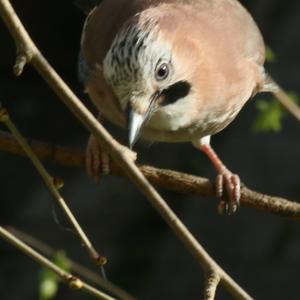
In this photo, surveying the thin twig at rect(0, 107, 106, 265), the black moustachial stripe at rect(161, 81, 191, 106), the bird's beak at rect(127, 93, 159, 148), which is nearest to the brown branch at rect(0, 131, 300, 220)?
the bird's beak at rect(127, 93, 159, 148)

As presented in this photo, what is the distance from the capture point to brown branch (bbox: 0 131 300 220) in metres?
2.54

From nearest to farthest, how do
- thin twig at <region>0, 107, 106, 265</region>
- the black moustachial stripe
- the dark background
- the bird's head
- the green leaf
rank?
thin twig at <region>0, 107, 106, 265</region> < the bird's head < the black moustachial stripe < the green leaf < the dark background

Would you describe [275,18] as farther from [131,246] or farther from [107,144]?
[107,144]

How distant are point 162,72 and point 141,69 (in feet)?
0.34

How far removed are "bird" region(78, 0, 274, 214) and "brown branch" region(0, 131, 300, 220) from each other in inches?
5.1

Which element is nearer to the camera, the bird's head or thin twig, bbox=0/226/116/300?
thin twig, bbox=0/226/116/300

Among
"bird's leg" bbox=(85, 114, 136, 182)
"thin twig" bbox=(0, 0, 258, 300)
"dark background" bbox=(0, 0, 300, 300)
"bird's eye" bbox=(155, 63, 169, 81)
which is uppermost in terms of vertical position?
"thin twig" bbox=(0, 0, 258, 300)

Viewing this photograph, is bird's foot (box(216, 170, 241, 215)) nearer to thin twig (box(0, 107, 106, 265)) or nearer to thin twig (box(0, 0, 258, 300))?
thin twig (box(0, 107, 106, 265))

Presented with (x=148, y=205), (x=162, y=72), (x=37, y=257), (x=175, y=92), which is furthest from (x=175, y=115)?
(x=148, y=205)

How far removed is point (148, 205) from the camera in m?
4.84

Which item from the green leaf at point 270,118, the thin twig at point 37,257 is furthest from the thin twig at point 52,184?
→ the green leaf at point 270,118

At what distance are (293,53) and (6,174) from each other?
1.61 metres

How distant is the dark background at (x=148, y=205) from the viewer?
186 inches

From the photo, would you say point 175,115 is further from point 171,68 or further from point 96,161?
point 96,161
